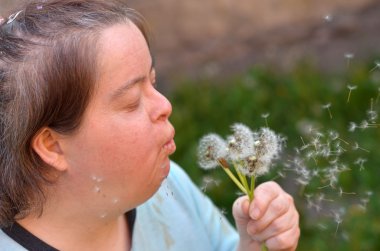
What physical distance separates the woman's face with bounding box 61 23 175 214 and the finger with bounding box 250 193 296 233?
0.18m

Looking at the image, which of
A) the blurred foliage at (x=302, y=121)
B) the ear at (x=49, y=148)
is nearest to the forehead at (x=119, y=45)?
the ear at (x=49, y=148)

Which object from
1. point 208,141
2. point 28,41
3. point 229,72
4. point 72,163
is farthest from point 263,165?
point 229,72

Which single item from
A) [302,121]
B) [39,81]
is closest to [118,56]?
[39,81]

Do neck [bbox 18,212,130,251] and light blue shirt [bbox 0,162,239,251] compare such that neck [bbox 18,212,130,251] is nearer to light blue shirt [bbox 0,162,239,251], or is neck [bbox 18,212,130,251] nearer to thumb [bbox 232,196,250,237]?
light blue shirt [bbox 0,162,239,251]

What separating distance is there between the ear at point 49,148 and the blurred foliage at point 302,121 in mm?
1124

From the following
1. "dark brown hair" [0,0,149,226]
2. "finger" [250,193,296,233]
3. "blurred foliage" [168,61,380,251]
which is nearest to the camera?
"dark brown hair" [0,0,149,226]

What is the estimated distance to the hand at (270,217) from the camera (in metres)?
1.20

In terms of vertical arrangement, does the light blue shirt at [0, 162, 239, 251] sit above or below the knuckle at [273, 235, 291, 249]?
below

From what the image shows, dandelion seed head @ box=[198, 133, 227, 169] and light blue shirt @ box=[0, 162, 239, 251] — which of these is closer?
dandelion seed head @ box=[198, 133, 227, 169]

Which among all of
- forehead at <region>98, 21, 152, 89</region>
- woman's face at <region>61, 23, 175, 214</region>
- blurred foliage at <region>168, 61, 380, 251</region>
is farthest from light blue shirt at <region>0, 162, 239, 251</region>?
blurred foliage at <region>168, 61, 380, 251</region>

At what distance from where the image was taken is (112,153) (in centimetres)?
113

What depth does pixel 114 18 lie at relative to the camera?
116 cm

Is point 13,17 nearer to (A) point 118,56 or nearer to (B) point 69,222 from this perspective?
(A) point 118,56

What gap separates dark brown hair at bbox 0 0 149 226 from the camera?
1.11 m
